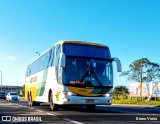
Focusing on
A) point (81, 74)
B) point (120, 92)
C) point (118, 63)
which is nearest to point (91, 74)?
point (81, 74)

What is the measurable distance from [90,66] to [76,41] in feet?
5.56

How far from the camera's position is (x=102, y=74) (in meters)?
19.2

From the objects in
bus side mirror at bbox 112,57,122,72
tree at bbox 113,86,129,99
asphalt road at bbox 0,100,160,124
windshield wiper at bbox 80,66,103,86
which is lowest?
asphalt road at bbox 0,100,160,124

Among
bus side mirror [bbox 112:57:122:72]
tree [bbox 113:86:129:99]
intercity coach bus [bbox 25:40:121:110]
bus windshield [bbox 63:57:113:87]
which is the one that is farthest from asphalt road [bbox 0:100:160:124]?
tree [bbox 113:86:129:99]

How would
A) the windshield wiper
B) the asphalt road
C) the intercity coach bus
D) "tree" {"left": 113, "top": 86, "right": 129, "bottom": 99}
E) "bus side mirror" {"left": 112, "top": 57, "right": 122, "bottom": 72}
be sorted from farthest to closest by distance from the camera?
"tree" {"left": 113, "top": 86, "right": 129, "bottom": 99} < "bus side mirror" {"left": 112, "top": 57, "right": 122, "bottom": 72} < the windshield wiper < the intercity coach bus < the asphalt road

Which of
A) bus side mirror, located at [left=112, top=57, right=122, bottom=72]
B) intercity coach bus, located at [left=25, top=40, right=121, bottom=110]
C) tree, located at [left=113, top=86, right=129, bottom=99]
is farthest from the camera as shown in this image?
tree, located at [left=113, top=86, right=129, bottom=99]

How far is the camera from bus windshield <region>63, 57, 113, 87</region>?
61.1ft

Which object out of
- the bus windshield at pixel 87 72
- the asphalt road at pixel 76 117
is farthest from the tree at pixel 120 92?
the asphalt road at pixel 76 117

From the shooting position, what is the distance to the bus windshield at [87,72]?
18625 millimetres

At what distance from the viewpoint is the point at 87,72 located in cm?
1886

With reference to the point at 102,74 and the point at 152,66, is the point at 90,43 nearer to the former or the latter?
the point at 102,74

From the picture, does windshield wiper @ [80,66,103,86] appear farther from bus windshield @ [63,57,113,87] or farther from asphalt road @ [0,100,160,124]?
asphalt road @ [0,100,160,124]

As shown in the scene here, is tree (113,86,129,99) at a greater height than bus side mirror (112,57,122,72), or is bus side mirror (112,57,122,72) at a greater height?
bus side mirror (112,57,122,72)

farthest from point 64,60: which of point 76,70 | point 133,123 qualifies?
point 133,123
